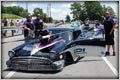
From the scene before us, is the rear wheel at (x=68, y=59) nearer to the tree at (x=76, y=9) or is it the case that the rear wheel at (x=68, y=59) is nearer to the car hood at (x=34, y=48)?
the car hood at (x=34, y=48)

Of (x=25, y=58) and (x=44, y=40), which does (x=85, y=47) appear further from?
(x=25, y=58)

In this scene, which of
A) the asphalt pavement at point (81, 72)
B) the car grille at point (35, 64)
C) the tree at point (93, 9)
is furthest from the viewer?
the tree at point (93, 9)

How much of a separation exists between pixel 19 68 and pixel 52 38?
1622mm

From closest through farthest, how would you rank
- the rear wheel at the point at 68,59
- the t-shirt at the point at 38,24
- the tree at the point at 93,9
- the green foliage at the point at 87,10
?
1. the rear wheel at the point at 68,59
2. the tree at the point at 93,9
3. the green foliage at the point at 87,10
4. the t-shirt at the point at 38,24

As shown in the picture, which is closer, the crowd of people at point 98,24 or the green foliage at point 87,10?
the green foliage at point 87,10

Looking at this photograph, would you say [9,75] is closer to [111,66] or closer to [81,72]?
[81,72]

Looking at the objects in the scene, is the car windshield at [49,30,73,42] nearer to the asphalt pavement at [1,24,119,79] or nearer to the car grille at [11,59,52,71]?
the asphalt pavement at [1,24,119,79]

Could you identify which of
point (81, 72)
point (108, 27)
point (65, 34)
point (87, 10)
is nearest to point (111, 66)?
point (81, 72)

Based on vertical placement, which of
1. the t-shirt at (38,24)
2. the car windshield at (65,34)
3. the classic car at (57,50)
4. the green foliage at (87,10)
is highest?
the green foliage at (87,10)

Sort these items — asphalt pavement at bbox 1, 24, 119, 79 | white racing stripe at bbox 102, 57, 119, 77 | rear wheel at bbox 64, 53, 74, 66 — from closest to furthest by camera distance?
asphalt pavement at bbox 1, 24, 119, 79
white racing stripe at bbox 102, 57, 119, 77
rear wheel at bbox 64, 53, 74, 66

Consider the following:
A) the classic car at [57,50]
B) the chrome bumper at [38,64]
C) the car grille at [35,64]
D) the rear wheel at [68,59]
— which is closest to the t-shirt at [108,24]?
the classic car at [57,50]

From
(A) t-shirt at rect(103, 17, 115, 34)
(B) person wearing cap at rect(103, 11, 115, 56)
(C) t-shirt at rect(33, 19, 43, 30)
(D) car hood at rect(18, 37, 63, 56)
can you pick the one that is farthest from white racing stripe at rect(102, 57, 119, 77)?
(C) t-shirt at rect(33, 19, 43, 30)

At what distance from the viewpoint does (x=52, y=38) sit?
10.4 m

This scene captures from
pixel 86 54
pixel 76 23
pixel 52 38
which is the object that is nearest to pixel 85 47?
pixel 86 54
